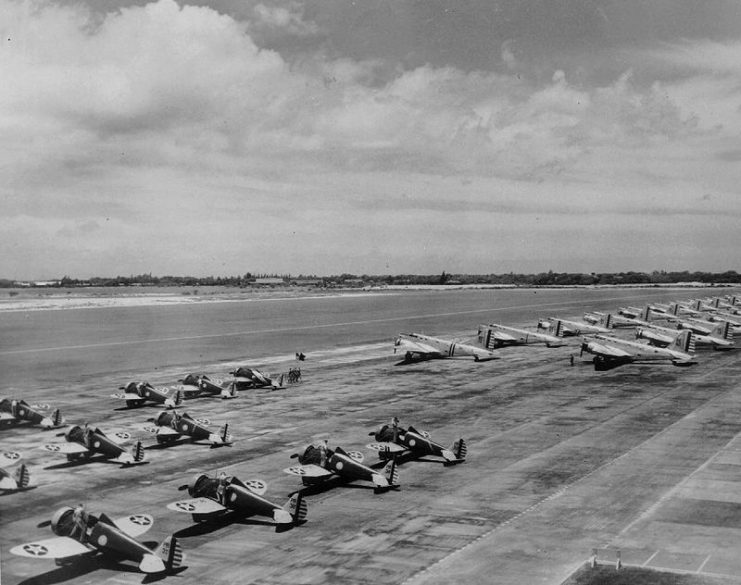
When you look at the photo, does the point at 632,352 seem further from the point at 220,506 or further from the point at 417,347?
the point at 220,506

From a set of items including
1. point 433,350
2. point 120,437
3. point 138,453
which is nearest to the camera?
point 138,453

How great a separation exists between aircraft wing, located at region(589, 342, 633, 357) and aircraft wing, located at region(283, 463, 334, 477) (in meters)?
49.3

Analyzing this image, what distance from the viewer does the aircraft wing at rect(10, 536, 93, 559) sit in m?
23.2

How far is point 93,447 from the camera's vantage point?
38.2 meters

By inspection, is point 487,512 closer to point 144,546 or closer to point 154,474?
point 144,546

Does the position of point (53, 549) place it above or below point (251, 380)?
above

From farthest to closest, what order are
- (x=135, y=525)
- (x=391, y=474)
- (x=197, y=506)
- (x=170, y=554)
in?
(x=391, y=474) → (x=197, y=506) → (x=135, y=525) → (x=170, y=554)

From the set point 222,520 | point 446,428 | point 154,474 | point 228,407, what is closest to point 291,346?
point 228,407

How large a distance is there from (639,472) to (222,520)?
20408mm

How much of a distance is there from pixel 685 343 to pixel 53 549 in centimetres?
6930

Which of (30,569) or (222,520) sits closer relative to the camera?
(30,569)

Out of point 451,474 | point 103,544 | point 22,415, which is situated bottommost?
point 22,415

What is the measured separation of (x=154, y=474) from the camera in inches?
1425

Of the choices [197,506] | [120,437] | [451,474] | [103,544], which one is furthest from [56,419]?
[451,474]
